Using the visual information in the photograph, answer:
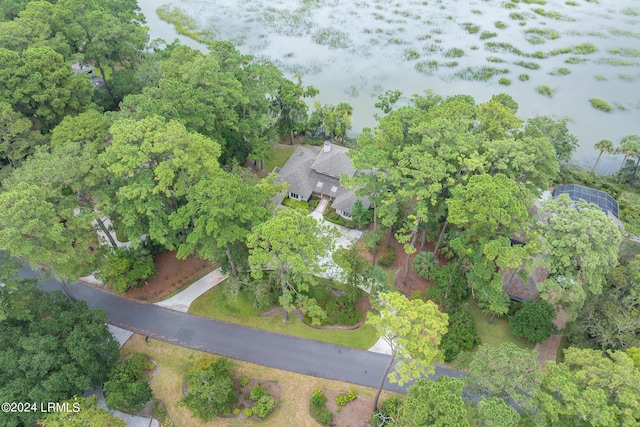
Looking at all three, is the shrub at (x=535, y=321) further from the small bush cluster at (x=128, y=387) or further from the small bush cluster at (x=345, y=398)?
the small bush cluster at (x=128, y=387)

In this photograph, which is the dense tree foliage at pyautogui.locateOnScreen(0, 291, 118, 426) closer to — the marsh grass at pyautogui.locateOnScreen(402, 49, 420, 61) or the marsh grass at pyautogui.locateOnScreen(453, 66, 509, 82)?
the marsh grass at pyautogui.locateOnScreen(402, 49, 420, 61)

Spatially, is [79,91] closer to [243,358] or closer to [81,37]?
[81,37]

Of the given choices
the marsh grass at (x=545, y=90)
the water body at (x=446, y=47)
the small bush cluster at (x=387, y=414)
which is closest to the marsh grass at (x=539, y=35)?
the water body at (x=446, y=47)

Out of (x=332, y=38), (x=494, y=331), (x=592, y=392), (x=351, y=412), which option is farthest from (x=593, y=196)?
(x=332, y=38)

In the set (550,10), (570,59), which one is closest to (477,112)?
(570,59)

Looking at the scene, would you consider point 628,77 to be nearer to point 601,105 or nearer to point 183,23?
point 601,105

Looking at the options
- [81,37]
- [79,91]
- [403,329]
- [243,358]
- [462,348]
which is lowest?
[243,358]
